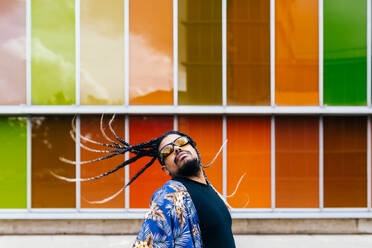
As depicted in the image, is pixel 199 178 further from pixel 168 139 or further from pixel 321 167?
pixel 321 167

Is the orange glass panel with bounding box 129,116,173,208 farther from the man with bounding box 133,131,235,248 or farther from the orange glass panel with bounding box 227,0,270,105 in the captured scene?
the man with bounding box 133,131,235,248

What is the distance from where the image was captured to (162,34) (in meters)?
7.36

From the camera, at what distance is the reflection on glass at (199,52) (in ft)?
24.1

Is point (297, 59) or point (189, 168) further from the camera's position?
point (297, 59)

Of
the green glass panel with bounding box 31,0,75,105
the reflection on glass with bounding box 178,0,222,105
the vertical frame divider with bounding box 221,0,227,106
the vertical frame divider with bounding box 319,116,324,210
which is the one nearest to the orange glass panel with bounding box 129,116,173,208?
the reflection on glass with bounding box 178,0,222,105

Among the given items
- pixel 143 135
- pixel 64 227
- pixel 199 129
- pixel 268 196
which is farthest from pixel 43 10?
pixel 268 196

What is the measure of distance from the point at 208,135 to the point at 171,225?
5.39 m

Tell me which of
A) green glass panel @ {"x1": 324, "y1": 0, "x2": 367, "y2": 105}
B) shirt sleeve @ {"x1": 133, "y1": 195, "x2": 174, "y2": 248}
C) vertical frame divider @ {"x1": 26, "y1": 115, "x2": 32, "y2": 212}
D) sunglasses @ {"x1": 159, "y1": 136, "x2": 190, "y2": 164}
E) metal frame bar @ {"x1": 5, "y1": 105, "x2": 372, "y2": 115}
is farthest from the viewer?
green glass panel @ {"x1": 324, "y1": 0, "x2": 367, "y2": 105}

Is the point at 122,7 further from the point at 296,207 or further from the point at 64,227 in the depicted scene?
the point at 296,207

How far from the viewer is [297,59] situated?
743 centimetres

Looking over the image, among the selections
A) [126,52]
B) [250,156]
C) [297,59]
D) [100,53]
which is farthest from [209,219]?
[297,59]

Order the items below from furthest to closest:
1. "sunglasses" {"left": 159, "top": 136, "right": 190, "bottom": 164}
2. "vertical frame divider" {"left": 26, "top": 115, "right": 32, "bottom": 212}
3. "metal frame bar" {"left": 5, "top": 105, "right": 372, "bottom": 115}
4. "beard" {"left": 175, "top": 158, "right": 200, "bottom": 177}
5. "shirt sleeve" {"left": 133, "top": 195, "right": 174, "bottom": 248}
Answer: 1. "vertical frame divider" {"left": 26, "top": 115, "right": 32, "bottom": 212}
2. "metal frame bar" {"left": 5, "top": 105, "right": 372, "bottom": 115}
3. "sunglasses" {"left": 159, "top": 136, "right": 190, "bottom": 164}
4. "beard" {"left": 175, "top": 158, "right": 200, "bottom": 177}
5. "shirt sleeve" {"left": 133, "top": 195, "right": 174, "bottom": 248}

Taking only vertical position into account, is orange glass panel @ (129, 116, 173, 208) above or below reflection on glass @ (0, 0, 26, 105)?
below

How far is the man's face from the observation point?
219cm
